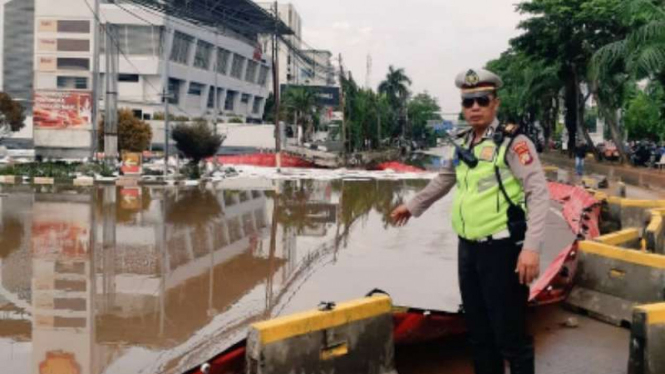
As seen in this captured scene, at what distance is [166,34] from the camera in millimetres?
65312

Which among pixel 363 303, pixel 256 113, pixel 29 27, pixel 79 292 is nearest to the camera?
pixel 363 303

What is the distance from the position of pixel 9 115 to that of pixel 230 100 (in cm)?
3530

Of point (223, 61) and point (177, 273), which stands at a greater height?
point (223, 61)

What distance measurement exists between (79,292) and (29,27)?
3106 inches

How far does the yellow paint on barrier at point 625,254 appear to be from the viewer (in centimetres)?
607

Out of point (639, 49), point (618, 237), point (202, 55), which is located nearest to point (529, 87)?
point (639, 49)

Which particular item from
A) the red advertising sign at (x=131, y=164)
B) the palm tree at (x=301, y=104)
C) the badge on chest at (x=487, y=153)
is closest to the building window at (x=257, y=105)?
the palm tree at (x=301, y=104)

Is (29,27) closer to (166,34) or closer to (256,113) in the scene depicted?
(166,34)

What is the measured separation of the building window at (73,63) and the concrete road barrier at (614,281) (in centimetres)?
6398

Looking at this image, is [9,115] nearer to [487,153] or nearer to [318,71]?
[318,71]

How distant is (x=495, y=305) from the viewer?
3588 mm

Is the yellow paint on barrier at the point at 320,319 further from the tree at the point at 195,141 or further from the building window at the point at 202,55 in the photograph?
the building window at the point at 202,55

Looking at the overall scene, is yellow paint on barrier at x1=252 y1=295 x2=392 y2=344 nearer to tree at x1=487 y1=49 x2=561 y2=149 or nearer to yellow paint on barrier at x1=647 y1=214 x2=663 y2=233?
yellow paint on barrier at x1=647 y1=214 x2=663 y2=233

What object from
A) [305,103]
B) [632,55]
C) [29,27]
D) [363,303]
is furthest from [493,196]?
[29,27]
